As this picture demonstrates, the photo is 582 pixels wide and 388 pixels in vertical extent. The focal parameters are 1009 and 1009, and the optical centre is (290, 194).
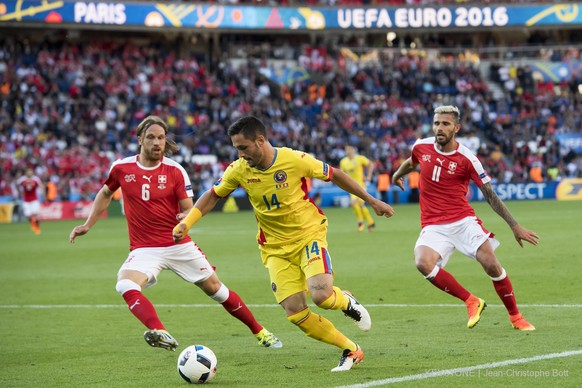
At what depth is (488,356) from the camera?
337 inches

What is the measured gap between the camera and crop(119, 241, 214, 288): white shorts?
9.63 metres

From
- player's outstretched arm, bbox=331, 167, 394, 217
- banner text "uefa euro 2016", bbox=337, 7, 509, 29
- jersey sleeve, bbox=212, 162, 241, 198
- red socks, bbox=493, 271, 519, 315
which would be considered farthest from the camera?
banner text "uefa euro 2016", bbox=337, 7, 509, 29

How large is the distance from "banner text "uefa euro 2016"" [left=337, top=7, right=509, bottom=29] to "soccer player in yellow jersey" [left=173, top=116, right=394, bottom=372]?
44.9 metres

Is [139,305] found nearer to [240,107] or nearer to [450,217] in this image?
[450,217]

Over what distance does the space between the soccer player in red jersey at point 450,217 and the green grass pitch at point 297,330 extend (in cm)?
42

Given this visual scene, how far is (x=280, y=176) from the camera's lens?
8.55 meters

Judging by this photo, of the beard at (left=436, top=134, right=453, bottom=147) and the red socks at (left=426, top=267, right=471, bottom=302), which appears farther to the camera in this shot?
the red socks at (left=426, top=267, right=471, bottom=302)

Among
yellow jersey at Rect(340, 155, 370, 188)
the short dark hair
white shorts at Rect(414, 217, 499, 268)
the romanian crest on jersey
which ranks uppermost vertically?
the short dark hair

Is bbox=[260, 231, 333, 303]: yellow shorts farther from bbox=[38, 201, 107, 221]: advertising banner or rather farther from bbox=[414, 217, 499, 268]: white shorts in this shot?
bbox=[38, 201, 107, 221]: advertising banner

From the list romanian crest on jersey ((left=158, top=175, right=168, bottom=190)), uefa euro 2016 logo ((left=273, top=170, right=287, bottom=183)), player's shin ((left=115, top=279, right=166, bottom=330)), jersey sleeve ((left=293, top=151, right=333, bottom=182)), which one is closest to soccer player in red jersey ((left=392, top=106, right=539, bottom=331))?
jersey sleeve ((left=293, top=151, right=333, bottom=182))

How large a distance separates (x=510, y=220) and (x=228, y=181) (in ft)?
9.57

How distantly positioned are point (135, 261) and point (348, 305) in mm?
2192

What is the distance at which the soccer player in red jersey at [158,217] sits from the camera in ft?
31.8

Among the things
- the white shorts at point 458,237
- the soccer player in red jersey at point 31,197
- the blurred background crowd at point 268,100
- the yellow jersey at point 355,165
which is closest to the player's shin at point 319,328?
the white shorts at point 458,237
